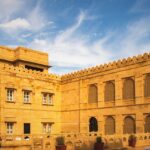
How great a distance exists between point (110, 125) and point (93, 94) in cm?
404

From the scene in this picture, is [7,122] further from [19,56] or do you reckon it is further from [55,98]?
[19,56]

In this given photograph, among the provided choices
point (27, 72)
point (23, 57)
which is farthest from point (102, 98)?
point (23, 57)

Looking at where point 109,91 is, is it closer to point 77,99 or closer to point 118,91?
point 118,91

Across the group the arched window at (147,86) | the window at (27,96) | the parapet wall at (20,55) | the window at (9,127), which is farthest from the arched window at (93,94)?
the parapet wall at (20,55)

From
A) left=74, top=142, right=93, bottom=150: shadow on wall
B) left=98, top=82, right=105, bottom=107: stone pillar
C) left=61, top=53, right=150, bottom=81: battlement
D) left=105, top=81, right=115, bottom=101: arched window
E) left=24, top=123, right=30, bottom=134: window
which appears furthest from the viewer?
left=24, top=123, right=30, bottom=134: window

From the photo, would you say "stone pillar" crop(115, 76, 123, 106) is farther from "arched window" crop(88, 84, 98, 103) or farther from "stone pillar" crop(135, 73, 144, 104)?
"arched window" crop(88, 84, 98, 103)

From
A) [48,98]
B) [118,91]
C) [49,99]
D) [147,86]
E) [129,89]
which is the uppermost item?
[147,86]

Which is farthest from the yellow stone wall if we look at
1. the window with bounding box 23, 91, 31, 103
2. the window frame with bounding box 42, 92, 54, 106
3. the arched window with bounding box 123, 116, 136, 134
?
the window with bounding box 23, 91, 31, 103

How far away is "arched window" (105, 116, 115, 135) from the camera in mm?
28250

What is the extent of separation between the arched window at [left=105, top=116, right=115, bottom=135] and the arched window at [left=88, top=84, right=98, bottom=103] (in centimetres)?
267

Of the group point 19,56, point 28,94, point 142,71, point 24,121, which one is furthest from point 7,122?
point 142,71

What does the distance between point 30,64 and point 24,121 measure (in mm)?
8861

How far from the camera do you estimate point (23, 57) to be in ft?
116

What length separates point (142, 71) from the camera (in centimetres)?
2589
